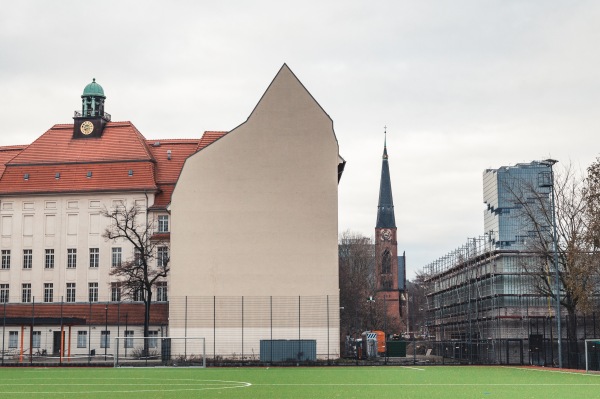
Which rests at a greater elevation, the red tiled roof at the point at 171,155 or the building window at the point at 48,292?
the red tiled roof at the point at 171,155

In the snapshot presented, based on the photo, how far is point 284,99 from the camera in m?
A: 67.2

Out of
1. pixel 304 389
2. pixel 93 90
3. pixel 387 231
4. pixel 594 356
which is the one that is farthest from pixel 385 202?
pixel 304 389

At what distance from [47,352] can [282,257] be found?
21088 millimetres

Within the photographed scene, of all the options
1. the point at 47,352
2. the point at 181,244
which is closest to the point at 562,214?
the point at 181,244

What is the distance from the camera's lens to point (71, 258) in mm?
86438

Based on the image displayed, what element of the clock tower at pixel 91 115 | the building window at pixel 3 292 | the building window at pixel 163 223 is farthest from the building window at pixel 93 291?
the clock tower at pixel 91 115

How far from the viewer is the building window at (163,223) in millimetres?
85312

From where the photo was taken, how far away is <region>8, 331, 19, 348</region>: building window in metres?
73.6

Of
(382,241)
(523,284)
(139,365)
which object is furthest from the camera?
(382,241)

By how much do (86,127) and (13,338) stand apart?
84.7ft

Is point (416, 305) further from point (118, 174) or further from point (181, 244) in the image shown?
point (181, 244)

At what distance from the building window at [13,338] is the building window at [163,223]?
17.4 metres

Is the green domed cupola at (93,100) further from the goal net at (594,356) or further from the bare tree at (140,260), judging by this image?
the goal net at (594,356)

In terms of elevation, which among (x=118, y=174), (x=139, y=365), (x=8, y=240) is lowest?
(x=139, y=365)
